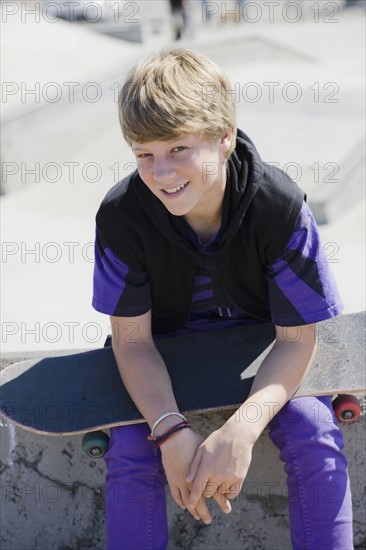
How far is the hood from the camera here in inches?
87.4

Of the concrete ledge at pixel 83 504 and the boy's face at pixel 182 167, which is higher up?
the boy's face at pixel 182 167

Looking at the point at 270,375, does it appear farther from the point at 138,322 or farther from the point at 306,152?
the point at 306,152

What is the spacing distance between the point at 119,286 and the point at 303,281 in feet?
1.87

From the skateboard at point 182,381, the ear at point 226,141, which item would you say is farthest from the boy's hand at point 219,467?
the ear at point 226,141

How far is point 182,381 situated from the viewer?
2508 millimetres

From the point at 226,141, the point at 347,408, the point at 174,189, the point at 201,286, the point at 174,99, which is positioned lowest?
the point at 347,408

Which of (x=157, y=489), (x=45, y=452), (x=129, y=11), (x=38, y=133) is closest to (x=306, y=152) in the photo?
(x=38, y=133)

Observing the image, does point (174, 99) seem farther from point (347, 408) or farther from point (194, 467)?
point (347, 408)

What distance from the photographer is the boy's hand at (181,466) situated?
212 cm

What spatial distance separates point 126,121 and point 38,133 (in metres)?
4.33

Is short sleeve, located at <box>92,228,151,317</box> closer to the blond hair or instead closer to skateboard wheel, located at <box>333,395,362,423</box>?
the blond hair

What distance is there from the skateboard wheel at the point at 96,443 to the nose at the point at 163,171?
35.2 inches

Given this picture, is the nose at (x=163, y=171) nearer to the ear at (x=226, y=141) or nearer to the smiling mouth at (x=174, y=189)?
the smiling mouth at (x=174, y=189)

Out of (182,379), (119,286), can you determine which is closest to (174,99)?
(119,286)
